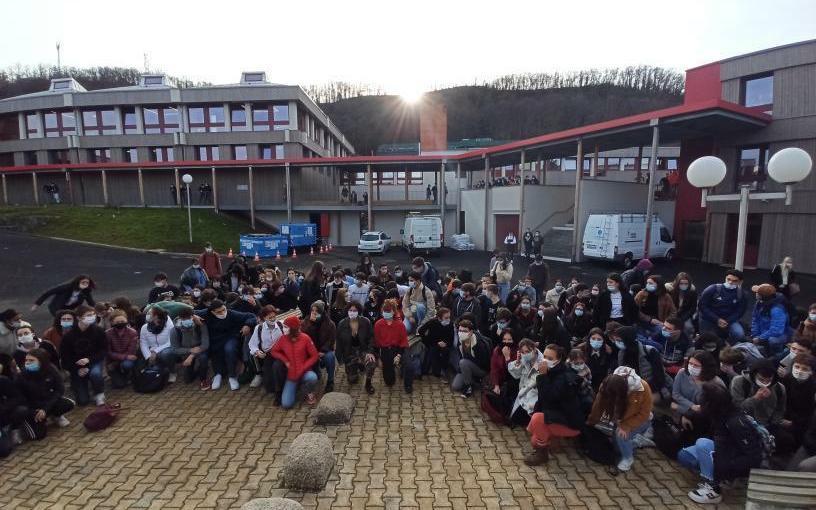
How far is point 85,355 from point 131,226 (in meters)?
23.7

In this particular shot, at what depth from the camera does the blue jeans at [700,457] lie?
4246mm

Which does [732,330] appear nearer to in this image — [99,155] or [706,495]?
[706,495]

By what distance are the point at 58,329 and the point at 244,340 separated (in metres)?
2.93

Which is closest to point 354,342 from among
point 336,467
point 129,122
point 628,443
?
point 336,467

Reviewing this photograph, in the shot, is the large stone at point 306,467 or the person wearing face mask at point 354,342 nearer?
the large stone at point 306,467

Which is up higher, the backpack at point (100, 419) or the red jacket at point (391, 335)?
the red jacket at point (391, 335)

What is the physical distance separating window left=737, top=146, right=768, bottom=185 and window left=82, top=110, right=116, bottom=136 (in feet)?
152

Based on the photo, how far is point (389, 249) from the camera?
28.0 metres

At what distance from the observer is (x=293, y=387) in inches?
249

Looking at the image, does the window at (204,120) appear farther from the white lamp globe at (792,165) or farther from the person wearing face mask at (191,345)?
the white lamp globe at (792,165)

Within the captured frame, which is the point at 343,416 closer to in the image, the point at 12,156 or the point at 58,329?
the point at 58,329

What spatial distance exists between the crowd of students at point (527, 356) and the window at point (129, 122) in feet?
118

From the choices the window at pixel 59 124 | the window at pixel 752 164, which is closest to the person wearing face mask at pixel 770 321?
the window at pixel 752 164

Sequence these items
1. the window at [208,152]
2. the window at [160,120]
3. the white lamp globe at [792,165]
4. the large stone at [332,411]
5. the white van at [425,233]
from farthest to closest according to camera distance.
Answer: the window at [160,120], the window at [208,152], the white van at [425,233], the white lamp globe at [792,165], the large stone at [332,411]
